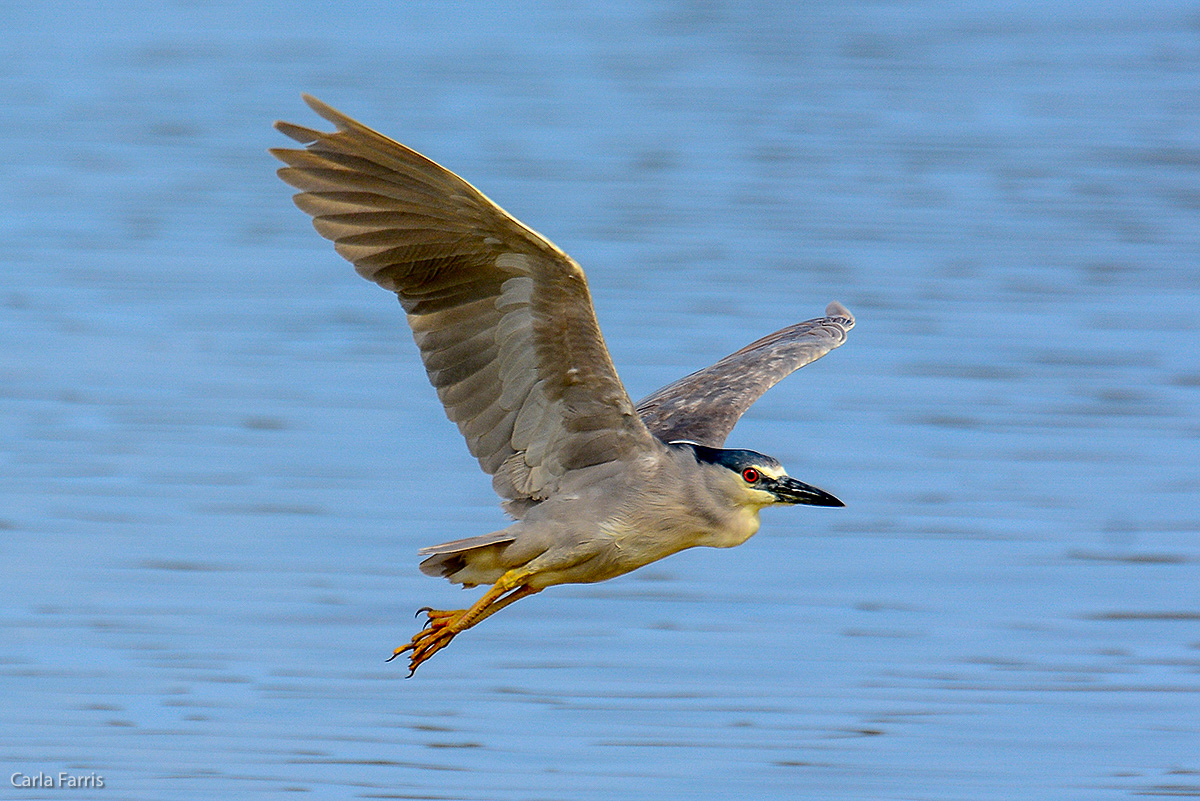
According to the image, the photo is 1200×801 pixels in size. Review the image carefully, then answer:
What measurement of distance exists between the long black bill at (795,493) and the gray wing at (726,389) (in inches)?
31.1

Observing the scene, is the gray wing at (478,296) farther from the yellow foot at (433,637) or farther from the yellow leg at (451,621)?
the yellow foot at (433,637)

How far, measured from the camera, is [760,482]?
7.19 m

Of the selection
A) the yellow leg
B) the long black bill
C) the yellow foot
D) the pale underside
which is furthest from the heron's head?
the yellow foot

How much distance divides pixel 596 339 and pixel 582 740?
2.62 m

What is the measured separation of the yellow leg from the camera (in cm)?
698

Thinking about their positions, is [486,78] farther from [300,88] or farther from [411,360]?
[411,360]

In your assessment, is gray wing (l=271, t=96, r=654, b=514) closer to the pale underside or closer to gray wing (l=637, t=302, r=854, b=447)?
the pale underside

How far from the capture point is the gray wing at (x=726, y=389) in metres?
8.21

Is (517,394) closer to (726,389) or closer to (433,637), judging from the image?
(433,637)

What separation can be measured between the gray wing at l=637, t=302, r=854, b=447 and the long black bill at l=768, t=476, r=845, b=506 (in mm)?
791

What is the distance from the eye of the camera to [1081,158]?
804 inches

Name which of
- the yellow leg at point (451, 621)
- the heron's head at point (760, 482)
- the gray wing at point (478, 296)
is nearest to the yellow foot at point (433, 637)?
the yellow leg at point (451, 621)

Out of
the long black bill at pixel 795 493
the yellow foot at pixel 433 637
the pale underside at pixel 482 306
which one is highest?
the pale underside at pixel 482 306

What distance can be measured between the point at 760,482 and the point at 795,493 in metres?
0.13
